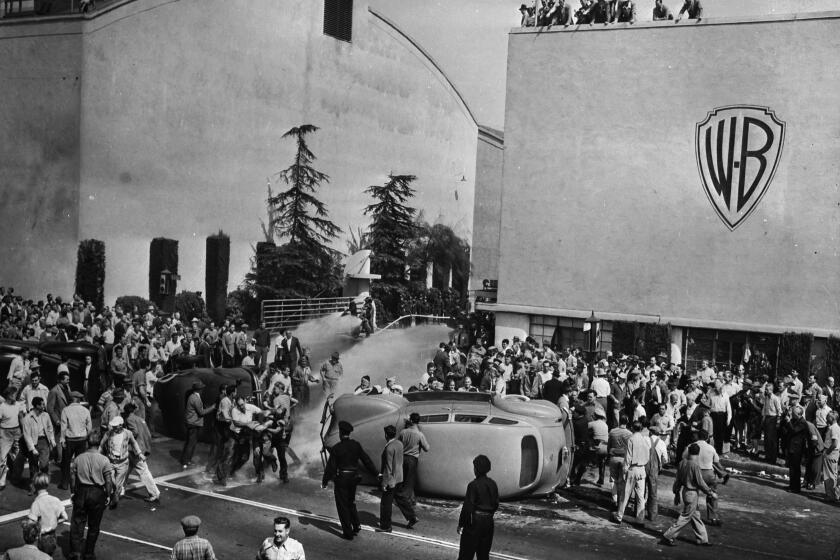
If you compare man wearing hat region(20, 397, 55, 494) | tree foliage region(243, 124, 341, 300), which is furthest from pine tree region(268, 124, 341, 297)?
man wearing hat region(20, 397, 55, 494)

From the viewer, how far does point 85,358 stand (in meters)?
19.9

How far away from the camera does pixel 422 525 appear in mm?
13680

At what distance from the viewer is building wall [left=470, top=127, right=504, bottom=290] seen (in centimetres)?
4959

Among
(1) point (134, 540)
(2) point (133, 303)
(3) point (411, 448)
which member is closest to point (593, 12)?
(2) point (133, 303)

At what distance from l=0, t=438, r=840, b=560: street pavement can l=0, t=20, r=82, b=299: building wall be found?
18276 mm

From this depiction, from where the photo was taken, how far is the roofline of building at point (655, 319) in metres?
27.8

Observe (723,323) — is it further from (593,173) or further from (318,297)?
(318,297)

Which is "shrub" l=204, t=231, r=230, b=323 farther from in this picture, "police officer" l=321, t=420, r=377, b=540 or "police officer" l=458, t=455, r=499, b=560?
"police officer" l=458, t=455, r=499, b=560

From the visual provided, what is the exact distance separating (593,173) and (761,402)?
12043mm

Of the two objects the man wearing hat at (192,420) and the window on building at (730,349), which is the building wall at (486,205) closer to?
the window on building at (730,349)

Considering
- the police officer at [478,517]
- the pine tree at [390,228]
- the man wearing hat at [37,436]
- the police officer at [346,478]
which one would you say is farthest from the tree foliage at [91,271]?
the police officer at [478,517]

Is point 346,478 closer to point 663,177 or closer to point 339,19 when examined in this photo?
point 663,177

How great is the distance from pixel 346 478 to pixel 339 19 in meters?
31.1

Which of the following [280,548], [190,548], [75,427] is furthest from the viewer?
[75,427]
